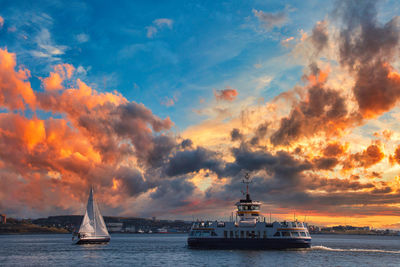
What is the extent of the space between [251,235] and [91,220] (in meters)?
52.6

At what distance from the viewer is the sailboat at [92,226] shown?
4520 inches

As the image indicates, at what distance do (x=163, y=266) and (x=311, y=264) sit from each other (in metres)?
27.8

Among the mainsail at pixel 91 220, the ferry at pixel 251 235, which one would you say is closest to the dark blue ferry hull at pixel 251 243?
the ferry at pixel 251 235

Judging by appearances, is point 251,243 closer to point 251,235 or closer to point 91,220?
point 251,235

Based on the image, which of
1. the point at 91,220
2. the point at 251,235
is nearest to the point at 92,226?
the point at 91,220

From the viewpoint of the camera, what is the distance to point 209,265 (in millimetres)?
66875

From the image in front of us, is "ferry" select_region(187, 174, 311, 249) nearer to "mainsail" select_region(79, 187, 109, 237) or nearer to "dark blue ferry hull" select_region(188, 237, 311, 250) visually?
"dark blue ferry hull" select_region(188, 237, 311, 250)

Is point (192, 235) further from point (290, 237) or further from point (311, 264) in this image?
point (311, 264)

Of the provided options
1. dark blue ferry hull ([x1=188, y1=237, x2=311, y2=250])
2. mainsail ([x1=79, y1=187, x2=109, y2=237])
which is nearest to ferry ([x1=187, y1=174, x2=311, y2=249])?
dark blue ferry hull ([x1=188, y1=237, x2=311, y2=250])

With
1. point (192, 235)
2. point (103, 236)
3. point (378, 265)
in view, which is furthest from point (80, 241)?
point (378, 265)

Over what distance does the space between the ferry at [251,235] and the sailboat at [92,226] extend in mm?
38537

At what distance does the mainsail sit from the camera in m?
115

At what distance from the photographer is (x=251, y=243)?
8869 cm

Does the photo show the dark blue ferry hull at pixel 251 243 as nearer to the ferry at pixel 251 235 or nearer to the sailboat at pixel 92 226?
the ferry at pixel 251 235
